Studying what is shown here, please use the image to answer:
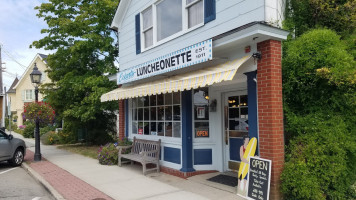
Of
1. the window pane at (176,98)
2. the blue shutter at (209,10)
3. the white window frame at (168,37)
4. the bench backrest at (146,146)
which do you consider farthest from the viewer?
the bench backrest at (146,146)

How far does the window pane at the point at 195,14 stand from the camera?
6.88 metres

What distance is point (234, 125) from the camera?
694 centimetres

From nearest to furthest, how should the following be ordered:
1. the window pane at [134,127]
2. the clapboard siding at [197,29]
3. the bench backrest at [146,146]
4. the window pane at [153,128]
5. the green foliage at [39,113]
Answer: the clapboard siding at [197,29] → the bench backrest at [146,146] → the window pane at [153,128] → the window pane at [134,127] → the green foliage at [39,113]

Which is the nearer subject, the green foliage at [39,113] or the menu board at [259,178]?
the menu board at [259,178]

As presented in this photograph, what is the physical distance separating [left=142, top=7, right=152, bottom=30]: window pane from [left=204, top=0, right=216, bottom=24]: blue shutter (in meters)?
2.79

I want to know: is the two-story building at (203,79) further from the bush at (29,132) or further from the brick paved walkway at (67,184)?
the bush at (29,132)

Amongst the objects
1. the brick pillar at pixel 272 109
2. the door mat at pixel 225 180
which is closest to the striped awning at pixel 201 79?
the brick pillar at pixel 272 109

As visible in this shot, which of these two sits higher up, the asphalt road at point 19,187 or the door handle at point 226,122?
the door handle at point 226,122

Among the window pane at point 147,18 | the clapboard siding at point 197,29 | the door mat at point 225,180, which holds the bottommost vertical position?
the door mat at point 225,180

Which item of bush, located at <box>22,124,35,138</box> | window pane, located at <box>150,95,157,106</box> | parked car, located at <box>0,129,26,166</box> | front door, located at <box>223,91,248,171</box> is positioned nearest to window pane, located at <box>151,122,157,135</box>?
window pane, located at <box>150,95,157,106</box>

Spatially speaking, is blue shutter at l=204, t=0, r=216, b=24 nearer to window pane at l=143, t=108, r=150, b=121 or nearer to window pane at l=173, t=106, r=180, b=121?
window pane at l=173, t=106, r=180, b=121

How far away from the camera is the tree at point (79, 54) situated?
12.0 meters

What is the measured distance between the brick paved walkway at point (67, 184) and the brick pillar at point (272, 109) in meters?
3.35

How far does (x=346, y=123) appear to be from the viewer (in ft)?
16.3
